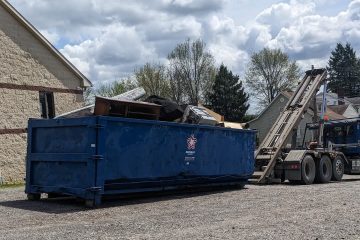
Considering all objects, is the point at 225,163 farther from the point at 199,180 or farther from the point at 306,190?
the point at 306,190

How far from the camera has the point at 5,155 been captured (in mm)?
20969

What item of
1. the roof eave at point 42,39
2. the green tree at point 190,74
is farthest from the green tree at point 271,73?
the roof eave at point 42,39

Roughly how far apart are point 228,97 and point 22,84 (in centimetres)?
4425

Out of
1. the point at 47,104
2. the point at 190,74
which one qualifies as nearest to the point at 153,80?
the point at 190,74

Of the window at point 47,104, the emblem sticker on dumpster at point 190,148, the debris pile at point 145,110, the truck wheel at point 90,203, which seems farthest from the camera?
the window at point 47,104

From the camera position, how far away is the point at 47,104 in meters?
23.3

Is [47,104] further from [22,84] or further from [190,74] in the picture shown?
[190,74]

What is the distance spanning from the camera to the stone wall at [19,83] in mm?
21156

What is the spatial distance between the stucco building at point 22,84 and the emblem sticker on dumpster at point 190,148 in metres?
9.58

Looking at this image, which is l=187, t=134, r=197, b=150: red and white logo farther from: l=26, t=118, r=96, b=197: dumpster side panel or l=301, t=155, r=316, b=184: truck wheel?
l=301, t=155, r=316, b=184: truck wheel

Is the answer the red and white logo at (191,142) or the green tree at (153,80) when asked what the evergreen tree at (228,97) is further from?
the red and white logo at (191,142)

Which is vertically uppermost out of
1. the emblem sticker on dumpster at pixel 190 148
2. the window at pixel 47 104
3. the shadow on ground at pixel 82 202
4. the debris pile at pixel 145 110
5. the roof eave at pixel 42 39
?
the roof eave at pixel 42 39

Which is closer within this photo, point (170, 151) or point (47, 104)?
point (170, 151)

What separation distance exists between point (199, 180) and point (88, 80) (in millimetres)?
11520
